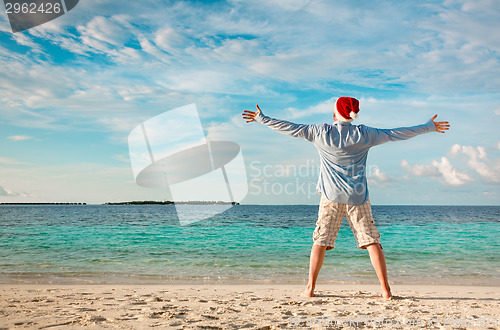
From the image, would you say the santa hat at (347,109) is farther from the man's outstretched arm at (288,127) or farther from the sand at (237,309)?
the sand at (237,309)

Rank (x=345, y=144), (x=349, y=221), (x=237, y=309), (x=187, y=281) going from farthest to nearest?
(x=187, y=281) → (x=349, y=221) → (x=345, y=144) → (x=237, y=309)

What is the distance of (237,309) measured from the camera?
3.46 metres

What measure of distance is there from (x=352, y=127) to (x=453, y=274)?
15.9ft

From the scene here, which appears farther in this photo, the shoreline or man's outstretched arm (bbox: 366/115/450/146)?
the shoreline

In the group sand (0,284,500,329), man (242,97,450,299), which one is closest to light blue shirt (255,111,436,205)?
man (242,97,450,299)

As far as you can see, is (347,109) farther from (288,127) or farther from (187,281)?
(187,281)

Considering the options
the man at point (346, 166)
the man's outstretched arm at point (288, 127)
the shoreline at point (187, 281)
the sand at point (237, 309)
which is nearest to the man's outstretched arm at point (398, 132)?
the man at point (346, 166)

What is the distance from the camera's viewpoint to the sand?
2932 millimetres

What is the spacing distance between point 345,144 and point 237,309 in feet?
6.63

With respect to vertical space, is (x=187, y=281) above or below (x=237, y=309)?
below

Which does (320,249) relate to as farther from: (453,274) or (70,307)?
(453,274)

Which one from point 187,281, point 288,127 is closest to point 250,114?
A: point 288,127

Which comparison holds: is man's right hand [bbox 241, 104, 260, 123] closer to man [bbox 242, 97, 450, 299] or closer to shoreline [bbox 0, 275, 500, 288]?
man [bbox 242, 97, 450, 299]

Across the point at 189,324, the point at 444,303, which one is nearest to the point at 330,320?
the point at 189,324
